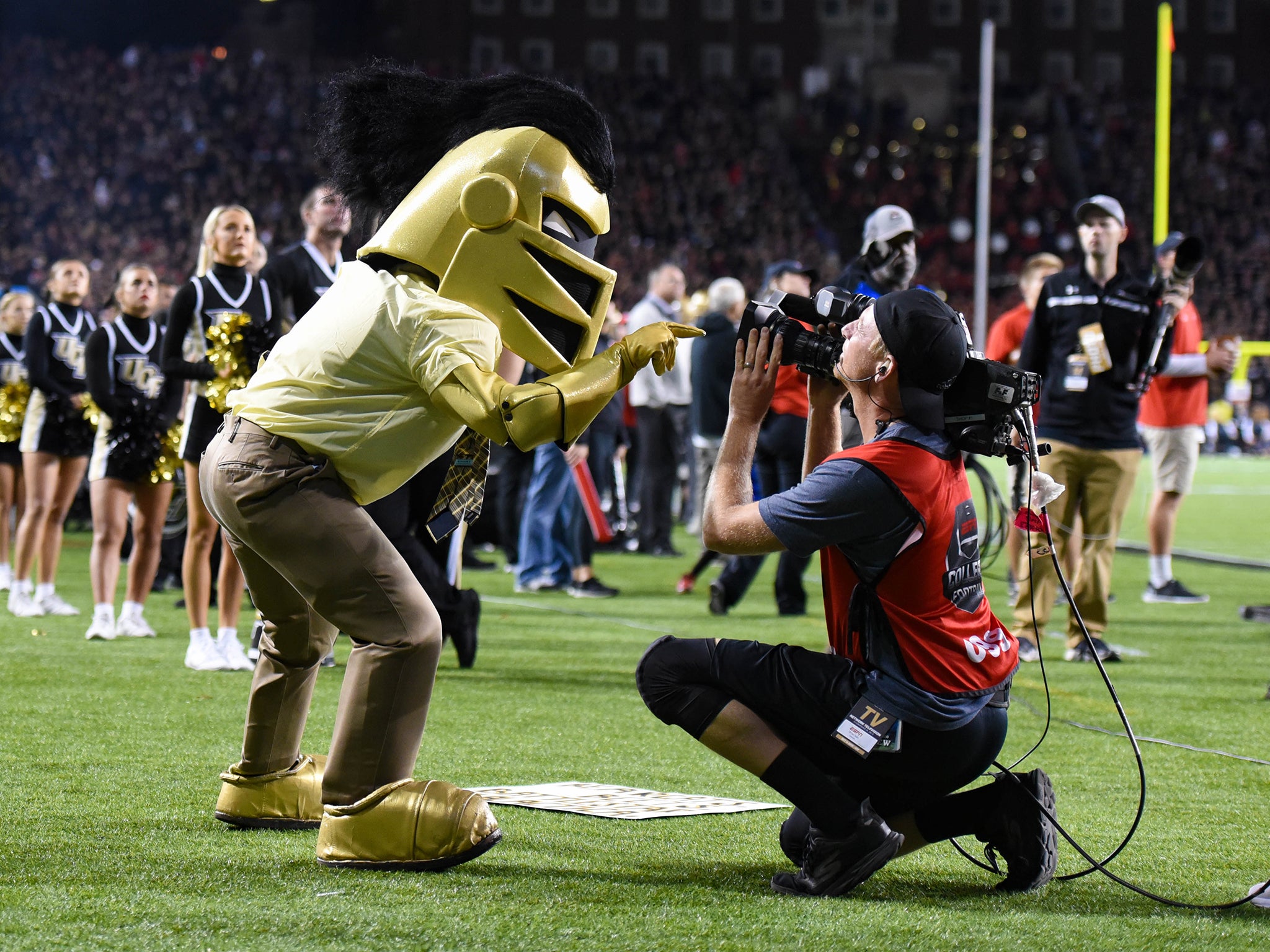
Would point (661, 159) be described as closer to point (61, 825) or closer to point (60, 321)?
point (60, 321)

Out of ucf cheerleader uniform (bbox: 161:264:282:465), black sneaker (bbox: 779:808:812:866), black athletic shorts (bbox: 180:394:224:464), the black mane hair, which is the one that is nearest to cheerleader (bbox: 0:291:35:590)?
ucf cheerleader uniform (bbox: 161:264:282:465)

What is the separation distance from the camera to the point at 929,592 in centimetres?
306

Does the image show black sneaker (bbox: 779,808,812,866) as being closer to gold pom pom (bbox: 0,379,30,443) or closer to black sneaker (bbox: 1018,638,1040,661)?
black sneaker (bbox: 1018,638,1040,661)

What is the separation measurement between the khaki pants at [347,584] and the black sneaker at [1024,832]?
1243mm

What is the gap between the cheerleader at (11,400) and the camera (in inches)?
335

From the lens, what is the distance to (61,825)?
3520 millimetres

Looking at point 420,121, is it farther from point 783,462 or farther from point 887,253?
point 783,462

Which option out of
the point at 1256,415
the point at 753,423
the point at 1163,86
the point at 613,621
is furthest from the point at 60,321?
the point at 1256,415

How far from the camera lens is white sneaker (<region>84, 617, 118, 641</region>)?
6.89 meters

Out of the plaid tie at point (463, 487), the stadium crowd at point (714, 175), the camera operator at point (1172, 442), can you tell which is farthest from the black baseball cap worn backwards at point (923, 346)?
the stadium crowd at point (714, 175)

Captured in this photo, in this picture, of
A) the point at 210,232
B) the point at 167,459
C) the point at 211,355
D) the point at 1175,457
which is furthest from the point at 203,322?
the point at 1175,457

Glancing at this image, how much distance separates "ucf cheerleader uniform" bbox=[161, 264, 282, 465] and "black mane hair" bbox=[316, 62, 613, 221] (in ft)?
7.59

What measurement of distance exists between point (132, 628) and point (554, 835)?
412 centimetres

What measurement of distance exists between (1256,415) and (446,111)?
36.4m
